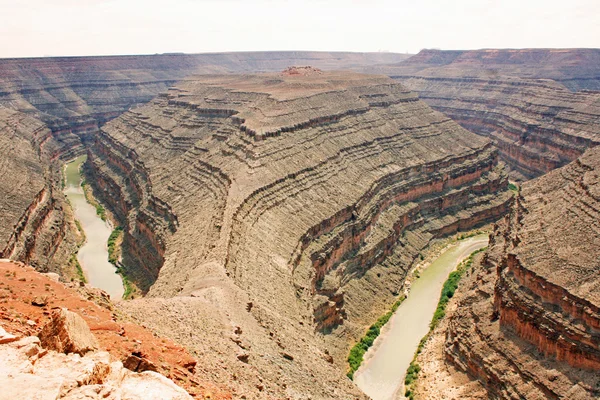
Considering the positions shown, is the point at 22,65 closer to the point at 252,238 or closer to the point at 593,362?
the point at 252,238

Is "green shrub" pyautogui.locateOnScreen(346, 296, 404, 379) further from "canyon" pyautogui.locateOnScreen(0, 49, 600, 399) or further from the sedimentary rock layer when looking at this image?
the sedimentary rock layer

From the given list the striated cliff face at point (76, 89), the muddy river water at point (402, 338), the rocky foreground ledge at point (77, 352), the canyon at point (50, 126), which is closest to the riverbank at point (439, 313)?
the muddy river water at point (402, 338)

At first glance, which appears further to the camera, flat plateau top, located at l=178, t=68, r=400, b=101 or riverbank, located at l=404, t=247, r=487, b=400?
flat plateau top, located at l=178, t=68, r=400, b=101

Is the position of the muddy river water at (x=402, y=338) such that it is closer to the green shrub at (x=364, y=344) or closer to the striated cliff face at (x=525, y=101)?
the green shrub at (x=364, y=344)

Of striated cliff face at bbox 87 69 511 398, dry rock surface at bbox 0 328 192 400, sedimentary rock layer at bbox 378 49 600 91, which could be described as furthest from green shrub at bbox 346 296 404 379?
sedimentary rock layer at bbox 378 49 600 91

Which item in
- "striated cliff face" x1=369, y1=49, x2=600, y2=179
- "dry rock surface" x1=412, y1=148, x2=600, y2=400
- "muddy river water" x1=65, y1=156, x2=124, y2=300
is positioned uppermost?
"striated cliff face" x1=369, y1=49, x2=600, y2=179

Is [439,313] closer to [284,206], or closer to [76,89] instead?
[284,206]

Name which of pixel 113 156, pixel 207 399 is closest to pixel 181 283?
pixel 207 399
